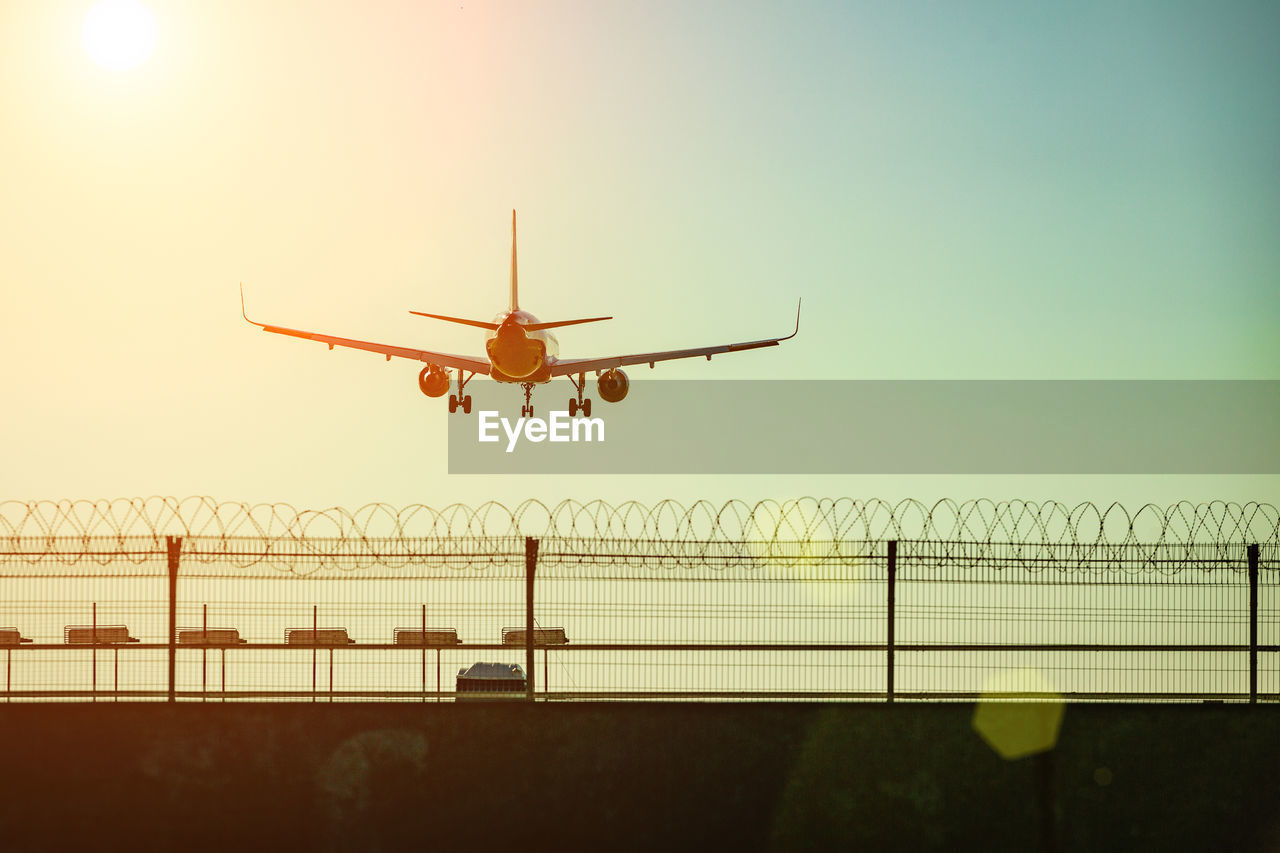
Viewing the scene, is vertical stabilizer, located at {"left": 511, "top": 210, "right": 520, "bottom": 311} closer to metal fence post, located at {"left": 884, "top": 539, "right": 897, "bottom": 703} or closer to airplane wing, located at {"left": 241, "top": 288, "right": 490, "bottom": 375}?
airplane wing, located at {"left": 241, "top": 288, "right": 490, "bottom": 375}

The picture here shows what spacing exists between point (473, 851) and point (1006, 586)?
6.72 meters

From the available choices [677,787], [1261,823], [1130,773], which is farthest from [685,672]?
[1261,823]

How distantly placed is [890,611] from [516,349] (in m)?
25.7

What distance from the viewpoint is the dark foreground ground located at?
16016mm

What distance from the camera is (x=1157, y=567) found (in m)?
17.0

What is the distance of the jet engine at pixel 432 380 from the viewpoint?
1826 inches

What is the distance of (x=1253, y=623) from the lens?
58.4 feet

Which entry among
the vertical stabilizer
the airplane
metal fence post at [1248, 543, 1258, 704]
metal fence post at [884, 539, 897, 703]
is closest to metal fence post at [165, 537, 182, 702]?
metal fence post at [884, 539, 897, 703]

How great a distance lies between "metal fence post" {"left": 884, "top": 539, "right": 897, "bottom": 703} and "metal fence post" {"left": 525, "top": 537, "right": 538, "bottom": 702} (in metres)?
3.97

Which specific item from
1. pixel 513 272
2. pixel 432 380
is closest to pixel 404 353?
pixel 432 380

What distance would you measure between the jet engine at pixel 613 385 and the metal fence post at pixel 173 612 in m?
30.8

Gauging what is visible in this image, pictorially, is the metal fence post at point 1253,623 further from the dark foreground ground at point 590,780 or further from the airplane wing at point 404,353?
the airplane wing at point 404,353

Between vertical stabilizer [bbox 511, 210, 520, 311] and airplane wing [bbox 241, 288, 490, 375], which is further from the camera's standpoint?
vertical stabilizer [bbox 511, 210, 520, 311]

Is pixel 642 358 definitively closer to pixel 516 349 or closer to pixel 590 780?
pixel 516 349
